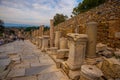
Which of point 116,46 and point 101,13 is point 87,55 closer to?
point 116,46

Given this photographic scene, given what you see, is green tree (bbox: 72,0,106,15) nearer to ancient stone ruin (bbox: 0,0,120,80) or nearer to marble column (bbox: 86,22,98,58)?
ancient stone ruin (bbox: 0,0,120,80)

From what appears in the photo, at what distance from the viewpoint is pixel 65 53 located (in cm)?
527

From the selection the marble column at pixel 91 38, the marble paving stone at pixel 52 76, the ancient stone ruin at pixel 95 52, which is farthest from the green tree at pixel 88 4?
the marble paving stone at pixel 52 76

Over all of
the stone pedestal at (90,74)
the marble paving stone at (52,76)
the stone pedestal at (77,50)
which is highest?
the stone pedestal at (77,50)

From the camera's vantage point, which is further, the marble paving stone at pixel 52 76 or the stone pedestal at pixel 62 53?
the stone pedestal at pixel 62 53

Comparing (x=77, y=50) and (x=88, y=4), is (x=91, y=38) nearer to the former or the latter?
(x=77, y=50)

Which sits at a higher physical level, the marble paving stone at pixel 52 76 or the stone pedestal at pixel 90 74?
the stone pedestal at pixel 90 74

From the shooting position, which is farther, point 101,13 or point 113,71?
point 101,13

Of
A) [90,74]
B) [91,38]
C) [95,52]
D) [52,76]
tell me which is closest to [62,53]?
[52,76]

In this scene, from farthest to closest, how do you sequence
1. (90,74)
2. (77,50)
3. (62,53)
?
(62,53) < (77,50) < (90,74)

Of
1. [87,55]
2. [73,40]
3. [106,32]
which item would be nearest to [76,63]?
[87,55]

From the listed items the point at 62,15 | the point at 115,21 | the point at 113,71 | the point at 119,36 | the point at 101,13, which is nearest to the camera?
the point at 113,71

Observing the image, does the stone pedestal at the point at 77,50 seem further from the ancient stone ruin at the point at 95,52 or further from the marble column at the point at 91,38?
the marble column at the point at 91,38

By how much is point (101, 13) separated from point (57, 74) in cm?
441
